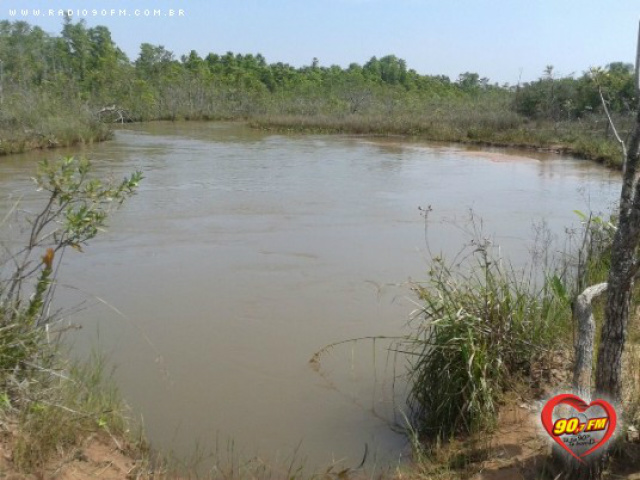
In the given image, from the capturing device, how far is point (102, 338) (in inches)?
188

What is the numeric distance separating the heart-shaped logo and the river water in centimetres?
110

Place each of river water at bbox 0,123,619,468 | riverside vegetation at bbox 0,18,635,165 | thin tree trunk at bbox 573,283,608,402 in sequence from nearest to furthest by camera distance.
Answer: thin tree trunk at bbox 573,283,608,402 → river water at bbox 0,123,619,468 → riverside vegetation at bbox 0,18,635,165

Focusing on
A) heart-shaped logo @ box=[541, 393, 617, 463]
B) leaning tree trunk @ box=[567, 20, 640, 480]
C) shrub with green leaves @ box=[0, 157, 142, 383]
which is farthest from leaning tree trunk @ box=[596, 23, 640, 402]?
shrub with green leaves @ box=[0, 157, 142, 383]

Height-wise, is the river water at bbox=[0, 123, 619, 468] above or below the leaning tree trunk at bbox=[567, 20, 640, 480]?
below

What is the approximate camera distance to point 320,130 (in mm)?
26453

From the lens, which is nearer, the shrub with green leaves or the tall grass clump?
the shrub with green leaves

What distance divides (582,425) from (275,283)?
4.24 metres

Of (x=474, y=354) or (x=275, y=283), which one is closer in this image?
(x=474, y=354)

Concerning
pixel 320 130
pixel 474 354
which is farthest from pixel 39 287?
pixel 320 130

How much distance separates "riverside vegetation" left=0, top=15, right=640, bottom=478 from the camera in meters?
2.89

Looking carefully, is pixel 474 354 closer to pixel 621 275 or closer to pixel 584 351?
pixel 584 351

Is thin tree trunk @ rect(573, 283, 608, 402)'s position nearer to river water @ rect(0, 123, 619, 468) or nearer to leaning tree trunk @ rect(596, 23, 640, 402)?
leaning tree trunk @ rect(596, 23, 640, 402)

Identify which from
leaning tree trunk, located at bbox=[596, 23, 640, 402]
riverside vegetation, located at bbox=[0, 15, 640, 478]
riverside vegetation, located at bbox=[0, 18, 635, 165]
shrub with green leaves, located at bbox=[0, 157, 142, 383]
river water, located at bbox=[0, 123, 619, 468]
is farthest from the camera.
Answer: riverside vegetation, located at bbox=[0, 18, 635, 165]

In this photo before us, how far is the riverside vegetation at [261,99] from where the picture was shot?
1894 cm
